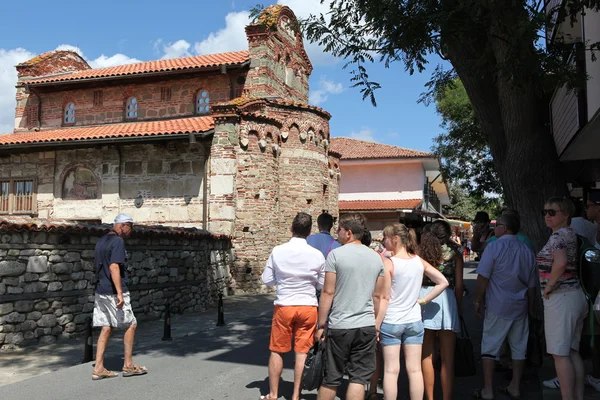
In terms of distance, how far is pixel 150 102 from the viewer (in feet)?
71.3

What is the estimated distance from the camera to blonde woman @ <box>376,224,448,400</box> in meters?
4.65

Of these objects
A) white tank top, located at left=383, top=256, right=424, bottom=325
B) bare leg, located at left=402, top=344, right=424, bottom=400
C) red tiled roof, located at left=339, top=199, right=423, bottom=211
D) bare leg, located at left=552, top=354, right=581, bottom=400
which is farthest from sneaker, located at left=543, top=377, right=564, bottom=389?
red tiled roof, located at left=339, top=199, right=423, bottom=211

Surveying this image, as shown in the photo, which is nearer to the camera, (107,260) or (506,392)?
(506,392)

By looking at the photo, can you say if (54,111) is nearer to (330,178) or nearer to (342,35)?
(330,178)

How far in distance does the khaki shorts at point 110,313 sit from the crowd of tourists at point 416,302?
2.04 meters

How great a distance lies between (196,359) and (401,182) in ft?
93.5

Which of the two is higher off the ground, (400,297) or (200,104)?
(200,104)

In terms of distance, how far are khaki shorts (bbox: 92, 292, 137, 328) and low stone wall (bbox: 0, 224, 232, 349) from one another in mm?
3009

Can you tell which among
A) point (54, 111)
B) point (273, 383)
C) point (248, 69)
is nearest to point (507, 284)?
point (273, 383)

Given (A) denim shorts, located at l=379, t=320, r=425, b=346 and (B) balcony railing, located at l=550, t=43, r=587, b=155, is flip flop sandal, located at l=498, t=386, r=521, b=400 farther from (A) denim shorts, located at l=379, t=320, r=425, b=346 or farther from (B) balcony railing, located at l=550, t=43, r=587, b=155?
(B) balcony railing, located at l=550, t=43, r=587, b=155

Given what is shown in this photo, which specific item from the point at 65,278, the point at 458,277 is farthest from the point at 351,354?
the point at 65,278

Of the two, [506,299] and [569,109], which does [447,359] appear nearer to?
[506,299]

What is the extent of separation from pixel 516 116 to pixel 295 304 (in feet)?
13.9

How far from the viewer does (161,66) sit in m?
21.5
